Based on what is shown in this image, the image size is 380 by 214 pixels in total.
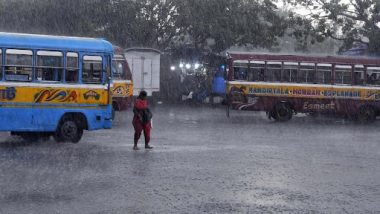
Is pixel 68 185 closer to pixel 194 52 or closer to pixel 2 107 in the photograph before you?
pixel 2 107

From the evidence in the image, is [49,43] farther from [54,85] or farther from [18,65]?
[54,85]

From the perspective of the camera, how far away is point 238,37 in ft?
142

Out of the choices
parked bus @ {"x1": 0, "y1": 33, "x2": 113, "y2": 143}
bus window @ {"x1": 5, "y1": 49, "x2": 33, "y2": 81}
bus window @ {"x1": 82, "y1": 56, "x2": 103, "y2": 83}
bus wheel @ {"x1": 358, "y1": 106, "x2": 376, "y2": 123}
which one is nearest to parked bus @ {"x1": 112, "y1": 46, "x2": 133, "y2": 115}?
parked bus @ {"x1": 0, "y1": 33, "x2": 113, "y2": 143}

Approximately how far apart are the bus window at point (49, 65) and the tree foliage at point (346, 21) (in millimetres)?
24430

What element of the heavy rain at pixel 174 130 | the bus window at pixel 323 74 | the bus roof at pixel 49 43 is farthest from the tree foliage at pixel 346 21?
the bus roof at pixel 49 43

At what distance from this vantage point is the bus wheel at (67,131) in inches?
655

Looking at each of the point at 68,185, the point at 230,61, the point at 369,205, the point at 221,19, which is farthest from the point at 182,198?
the point at 221,19

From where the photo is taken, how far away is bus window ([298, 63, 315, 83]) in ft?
90.1

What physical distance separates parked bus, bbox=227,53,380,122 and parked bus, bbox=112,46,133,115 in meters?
4.51

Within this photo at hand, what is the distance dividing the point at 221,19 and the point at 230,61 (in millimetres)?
14822

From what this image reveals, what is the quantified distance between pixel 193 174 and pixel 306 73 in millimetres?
16637

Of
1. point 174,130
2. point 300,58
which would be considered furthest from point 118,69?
point 300,58

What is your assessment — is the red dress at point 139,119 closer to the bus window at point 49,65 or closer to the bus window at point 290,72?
the bus window at point 49,65

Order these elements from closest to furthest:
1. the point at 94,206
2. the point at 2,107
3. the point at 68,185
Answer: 1. the point at 94,206
2. the point at 68,185
3. the point at 2,107
